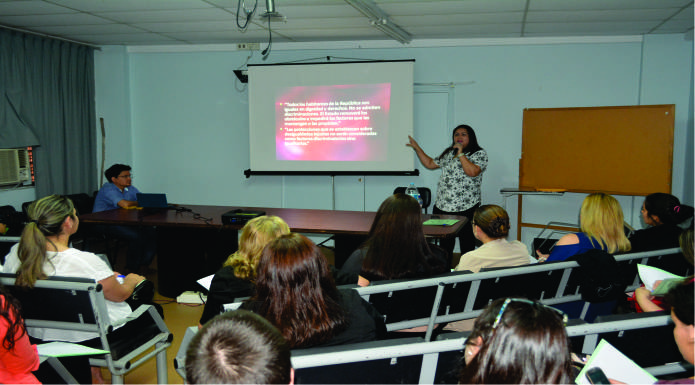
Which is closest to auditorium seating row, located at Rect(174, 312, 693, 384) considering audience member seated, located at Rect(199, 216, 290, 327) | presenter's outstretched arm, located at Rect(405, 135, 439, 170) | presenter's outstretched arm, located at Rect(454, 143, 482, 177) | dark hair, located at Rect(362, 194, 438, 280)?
audience member seated, located at Rect(199, 216, 290, 327)

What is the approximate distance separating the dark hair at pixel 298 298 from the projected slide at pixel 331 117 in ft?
14.3

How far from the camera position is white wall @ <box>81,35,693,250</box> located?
5.37 meters

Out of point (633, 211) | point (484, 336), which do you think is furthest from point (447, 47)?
point (484, 336)

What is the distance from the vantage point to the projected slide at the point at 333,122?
586 cm

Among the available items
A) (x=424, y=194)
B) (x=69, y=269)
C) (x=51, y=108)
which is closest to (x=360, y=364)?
(x=69, y=269)

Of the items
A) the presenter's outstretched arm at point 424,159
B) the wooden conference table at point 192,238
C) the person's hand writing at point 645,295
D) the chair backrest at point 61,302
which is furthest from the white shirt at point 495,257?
the presenter's outstretched arm at point 424,159

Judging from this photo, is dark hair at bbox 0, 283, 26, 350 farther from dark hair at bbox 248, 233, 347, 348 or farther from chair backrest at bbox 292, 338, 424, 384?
chair backrest at bbox 292, 338, 424, 384

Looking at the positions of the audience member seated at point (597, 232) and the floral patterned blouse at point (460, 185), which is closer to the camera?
the audience member seated at point (597, 232)

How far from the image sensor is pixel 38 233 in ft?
7.03

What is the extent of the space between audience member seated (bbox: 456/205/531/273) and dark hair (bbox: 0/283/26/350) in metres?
1.91

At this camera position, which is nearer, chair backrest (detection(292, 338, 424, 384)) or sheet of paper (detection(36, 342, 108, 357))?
chair backrest (detection(292, 338, 424, 384))

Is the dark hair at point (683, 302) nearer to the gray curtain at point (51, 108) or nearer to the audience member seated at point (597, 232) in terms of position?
the audience member seated at point (597, 232)

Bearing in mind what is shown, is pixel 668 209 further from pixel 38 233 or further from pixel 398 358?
pixel 38 233

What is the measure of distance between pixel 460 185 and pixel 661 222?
2184 millimetres
